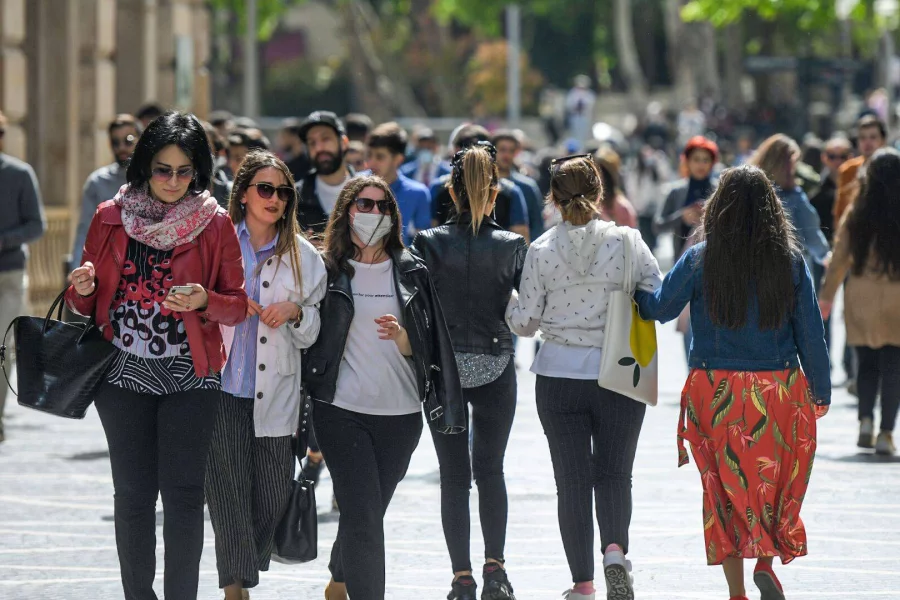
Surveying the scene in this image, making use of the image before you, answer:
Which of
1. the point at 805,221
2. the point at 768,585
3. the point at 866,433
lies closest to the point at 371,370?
the point at 768,585

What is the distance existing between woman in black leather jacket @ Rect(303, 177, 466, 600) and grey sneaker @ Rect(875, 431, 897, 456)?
181 inches

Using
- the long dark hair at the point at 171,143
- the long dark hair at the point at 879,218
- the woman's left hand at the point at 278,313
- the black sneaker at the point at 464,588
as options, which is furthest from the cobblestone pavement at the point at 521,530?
the long dark hair at the point at 171,143

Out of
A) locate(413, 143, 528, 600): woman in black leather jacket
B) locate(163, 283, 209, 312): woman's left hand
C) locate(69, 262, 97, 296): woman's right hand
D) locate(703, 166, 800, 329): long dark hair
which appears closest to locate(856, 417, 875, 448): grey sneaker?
locate(413, 143, 528, 600): woman in black leather jacket

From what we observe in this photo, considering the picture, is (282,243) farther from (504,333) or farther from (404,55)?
(404,55)

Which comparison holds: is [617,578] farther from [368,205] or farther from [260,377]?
[368,205]

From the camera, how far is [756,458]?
6.66 meters

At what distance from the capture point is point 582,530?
6887 millimetres

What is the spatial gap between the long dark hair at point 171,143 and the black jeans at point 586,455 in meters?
1.60

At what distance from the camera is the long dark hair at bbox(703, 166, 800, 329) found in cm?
662

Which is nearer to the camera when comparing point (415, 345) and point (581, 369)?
point (415, 345)

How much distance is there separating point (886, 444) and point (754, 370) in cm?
411

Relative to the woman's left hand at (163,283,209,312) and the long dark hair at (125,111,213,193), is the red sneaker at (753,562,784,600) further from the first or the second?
the long dark hair at (125,111,213,193)

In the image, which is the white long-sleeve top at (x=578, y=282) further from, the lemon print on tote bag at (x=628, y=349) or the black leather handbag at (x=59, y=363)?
the black leather handbag at (x=59, y=363)

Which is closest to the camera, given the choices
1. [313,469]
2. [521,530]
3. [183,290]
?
[183,290]
